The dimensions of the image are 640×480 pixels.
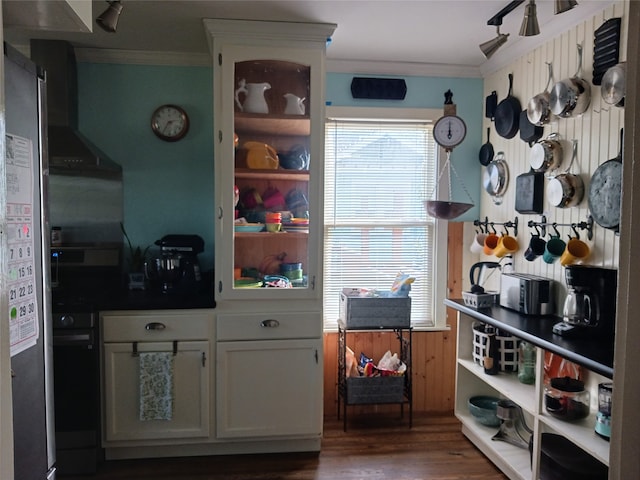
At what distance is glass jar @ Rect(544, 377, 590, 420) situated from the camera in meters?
2.20

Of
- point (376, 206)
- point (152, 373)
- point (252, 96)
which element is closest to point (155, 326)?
point (152, 373)

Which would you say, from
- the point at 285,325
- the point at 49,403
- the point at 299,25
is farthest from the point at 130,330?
the point at 299,25

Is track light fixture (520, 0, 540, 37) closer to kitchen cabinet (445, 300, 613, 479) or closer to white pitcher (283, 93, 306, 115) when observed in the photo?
white pitcher (283, 93, 306, 115)

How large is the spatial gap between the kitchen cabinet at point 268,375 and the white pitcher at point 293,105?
113cm

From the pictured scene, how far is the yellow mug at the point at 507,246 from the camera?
A: 295 centimetres

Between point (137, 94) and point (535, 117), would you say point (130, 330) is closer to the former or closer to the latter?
point (137, 94)

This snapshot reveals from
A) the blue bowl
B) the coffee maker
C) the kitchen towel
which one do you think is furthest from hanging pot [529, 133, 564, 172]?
the kitchen towel

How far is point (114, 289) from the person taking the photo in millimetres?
3010

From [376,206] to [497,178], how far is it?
0.80 metres

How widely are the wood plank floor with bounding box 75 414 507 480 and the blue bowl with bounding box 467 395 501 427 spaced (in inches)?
6.9

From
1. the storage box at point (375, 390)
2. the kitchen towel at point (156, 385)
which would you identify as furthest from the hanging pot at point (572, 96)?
the kitchen towel at point (156, 385)

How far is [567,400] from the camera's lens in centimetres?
221

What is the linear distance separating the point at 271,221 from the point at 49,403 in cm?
158

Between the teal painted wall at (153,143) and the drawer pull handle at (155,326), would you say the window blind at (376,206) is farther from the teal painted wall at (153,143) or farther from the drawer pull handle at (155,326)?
the drawer pull handle at (155,326)
